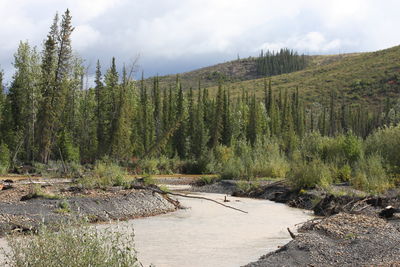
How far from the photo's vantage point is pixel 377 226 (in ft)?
48.1

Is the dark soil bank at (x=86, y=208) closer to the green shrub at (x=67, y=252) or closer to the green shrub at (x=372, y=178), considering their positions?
the green shrub at (x=67, y=252)

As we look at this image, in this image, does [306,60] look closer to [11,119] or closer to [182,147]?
[182,147]

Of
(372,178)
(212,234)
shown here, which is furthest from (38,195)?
(372,178)

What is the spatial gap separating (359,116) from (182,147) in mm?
42449

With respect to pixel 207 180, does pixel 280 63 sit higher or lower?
higher

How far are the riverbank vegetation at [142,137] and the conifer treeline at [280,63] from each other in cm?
9780

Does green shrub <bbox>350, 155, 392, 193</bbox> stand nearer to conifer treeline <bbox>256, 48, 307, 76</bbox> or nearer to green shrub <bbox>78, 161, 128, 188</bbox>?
green shrub <bbox>78, 161, 128, 188</bbox>

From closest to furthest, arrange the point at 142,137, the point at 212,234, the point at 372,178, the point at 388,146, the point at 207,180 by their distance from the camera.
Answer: the point at 212,234 → the point at 372,178 → the point at 388,146 → the point at 207,180 → the point at 142,137

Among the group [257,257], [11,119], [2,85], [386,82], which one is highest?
[386,82]

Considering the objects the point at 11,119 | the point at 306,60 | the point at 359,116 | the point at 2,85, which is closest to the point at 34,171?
the point at 11,119

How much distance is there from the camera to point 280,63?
17938 centimetres

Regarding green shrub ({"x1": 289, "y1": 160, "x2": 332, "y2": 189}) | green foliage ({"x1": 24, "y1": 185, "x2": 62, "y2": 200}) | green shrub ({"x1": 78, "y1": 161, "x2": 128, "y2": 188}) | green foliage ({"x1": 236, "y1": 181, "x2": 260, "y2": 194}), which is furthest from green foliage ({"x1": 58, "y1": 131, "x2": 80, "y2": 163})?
green foliage ({"x1": 24, "y1": 185, "x2": 62, "y2": 200})

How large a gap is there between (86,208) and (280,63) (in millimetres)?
167502

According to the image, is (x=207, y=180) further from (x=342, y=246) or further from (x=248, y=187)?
(x=342, y=246)
